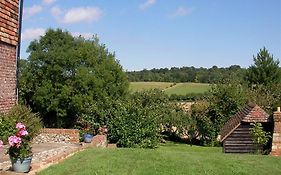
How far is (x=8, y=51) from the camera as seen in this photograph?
11180mm

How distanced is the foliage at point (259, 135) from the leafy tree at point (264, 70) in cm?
3707

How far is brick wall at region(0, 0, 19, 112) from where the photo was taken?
1078 cm

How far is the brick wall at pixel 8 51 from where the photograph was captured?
10.8 metres

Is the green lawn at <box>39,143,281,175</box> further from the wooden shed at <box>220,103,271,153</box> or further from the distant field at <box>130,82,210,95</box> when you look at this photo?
the distant field at <box>130,82,210,95</box>

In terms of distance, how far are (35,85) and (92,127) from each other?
11040 mm

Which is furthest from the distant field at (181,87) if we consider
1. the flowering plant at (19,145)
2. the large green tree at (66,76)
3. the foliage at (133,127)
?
the flowering plant at (19,145)

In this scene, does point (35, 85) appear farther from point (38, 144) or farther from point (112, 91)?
point (38, 144)

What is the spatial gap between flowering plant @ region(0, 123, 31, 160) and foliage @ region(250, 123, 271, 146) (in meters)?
12.7

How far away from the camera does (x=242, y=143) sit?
69.5 ft

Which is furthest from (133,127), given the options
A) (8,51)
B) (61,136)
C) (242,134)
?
(8,51)

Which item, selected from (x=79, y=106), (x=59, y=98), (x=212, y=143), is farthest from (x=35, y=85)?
(x=212, y=143)

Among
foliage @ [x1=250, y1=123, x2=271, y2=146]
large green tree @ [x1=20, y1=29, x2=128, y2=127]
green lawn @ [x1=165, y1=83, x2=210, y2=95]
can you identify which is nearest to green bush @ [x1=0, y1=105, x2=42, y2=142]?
foliage @ [x1=250, y1=123, x2=271, y2=146]

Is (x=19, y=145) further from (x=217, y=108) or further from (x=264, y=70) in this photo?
(x=264, y=70)

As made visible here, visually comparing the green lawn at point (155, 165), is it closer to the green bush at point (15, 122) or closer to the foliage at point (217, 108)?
the green bush at point (15, 122)
